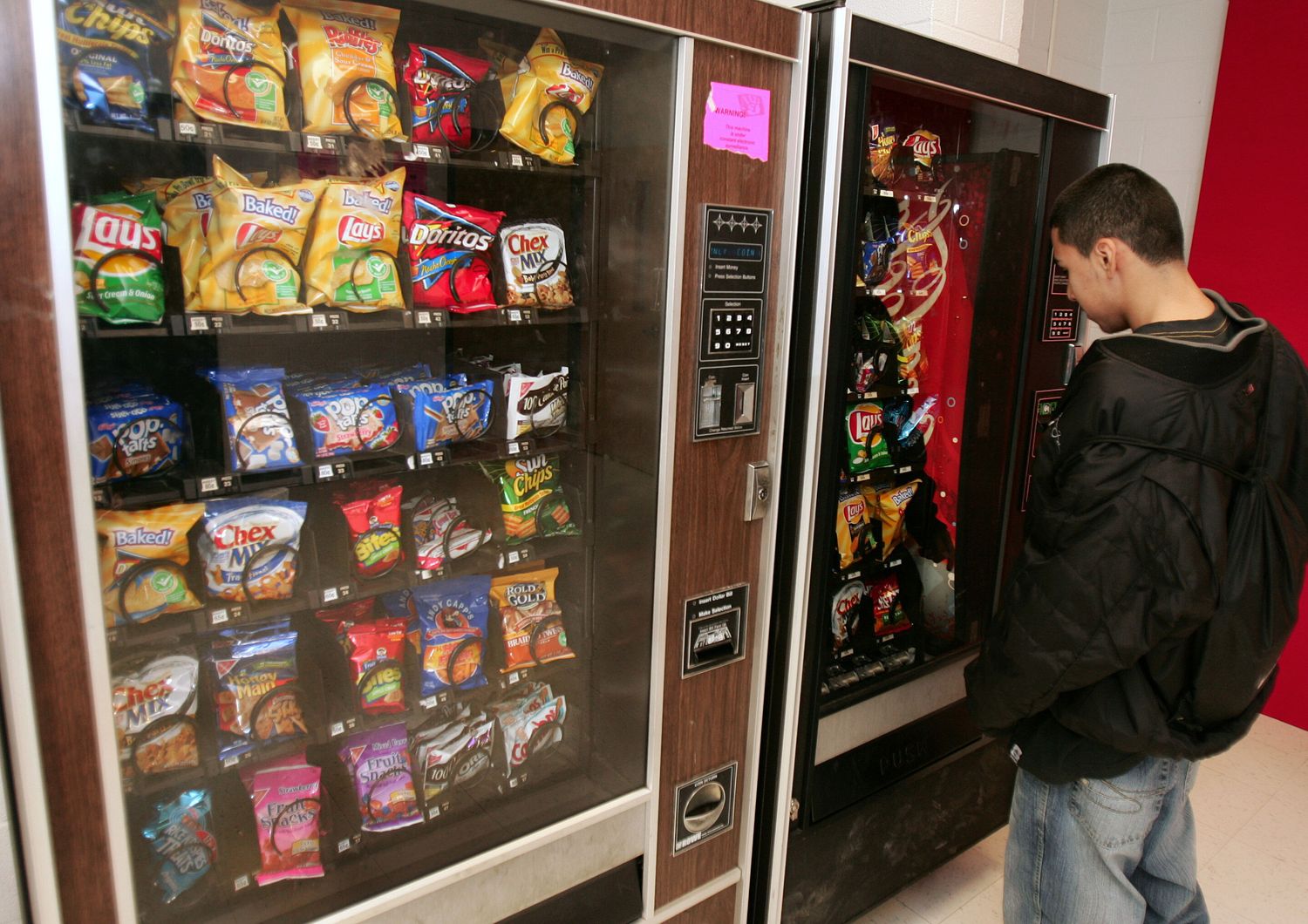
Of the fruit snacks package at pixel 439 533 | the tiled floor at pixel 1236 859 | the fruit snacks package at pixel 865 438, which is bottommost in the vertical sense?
the tiled floor at pixel 1236 859

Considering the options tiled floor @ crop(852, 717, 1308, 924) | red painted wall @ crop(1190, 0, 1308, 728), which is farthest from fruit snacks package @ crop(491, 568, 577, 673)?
red painted wall @ crop(1190, 0, 1308, 728)

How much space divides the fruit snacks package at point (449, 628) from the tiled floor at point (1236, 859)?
1.31 meters

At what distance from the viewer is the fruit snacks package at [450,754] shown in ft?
5.83

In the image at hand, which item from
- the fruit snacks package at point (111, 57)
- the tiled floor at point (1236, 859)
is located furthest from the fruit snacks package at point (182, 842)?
the tiled floor at point (1236, 859)

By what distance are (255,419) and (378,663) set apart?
1.72ft

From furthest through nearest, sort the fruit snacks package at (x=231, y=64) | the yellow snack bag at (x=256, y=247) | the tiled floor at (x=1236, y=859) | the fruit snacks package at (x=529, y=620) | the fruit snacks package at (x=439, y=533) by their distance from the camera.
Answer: the tiled floor at (x=1236, y=859)
the fruit snacks package at (x=529, y=620)
the fruit snacks package at (x=439, y=533)
the yellow snack bag at (x=256, y=247)
the fruit snacks package at (x=231, y=64)

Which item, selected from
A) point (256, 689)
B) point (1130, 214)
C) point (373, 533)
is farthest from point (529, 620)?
point (1130, 214)

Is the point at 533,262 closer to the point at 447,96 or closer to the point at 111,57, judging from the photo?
the point at 447,96

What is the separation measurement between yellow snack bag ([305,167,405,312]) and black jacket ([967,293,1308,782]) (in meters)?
1.20

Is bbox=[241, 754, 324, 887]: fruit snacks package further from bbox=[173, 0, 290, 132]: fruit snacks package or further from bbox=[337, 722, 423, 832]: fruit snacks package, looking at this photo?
bbox=[173, 0, 290, 132]: fruit snacks package

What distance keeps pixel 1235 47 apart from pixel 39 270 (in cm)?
372

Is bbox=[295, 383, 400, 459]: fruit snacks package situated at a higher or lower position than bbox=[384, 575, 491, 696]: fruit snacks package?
higher

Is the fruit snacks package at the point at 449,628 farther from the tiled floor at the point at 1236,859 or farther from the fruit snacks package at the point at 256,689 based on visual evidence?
the tiled floor at the point at 1236,859

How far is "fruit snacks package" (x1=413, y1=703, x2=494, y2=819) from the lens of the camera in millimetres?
1776
